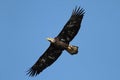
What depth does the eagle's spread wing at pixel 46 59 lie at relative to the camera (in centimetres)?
3797

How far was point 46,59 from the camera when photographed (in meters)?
38.5

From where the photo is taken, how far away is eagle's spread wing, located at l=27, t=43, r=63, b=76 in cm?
3797

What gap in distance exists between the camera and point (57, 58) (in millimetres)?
38375

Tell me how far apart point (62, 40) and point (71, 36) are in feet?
1.82

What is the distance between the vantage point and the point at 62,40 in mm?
37438

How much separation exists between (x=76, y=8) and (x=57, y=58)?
3135 millimetres

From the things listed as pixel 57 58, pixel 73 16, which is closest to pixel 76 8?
pixel 73 16

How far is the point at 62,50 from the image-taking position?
37.7 meters

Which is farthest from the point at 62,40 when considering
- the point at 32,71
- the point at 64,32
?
the point at 32,71

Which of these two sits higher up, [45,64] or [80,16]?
[80,16]

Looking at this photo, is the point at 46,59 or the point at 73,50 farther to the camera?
the point at 46,59

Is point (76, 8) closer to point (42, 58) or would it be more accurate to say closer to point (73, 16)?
point (73, 16)

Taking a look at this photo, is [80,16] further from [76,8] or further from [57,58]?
[57,58]

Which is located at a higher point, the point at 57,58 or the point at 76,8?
the point at 76,8
